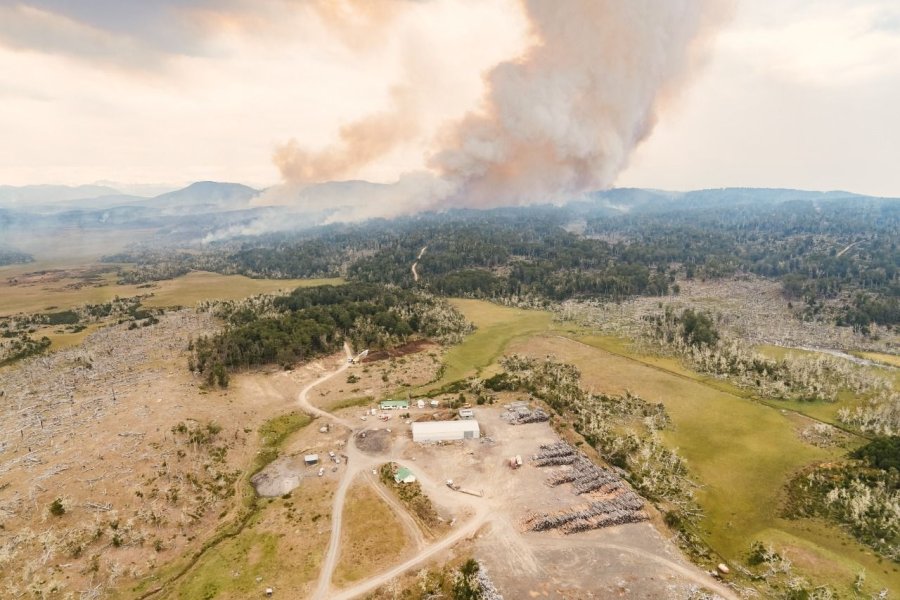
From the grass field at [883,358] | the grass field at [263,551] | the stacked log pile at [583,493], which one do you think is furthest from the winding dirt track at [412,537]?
the grass field at [883,358]

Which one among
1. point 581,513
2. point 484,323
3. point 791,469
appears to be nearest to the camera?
point 581,513

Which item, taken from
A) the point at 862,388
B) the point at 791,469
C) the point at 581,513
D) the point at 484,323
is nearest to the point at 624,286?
the point at 484,323

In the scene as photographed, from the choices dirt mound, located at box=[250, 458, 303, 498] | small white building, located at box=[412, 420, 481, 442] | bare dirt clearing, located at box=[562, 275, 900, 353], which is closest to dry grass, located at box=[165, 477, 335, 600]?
dirt mound, located at box=[250, 458, 303, 498]

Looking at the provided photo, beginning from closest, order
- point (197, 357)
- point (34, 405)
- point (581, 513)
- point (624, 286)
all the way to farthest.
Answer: point (581, 513) < point (34, 405) < point (197, 357) < point (624, 286)

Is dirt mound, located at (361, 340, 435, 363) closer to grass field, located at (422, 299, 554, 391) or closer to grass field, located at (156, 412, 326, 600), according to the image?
grass field, located at (422, 299, 554, 391)

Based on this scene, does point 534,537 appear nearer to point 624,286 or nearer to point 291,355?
point 291,355

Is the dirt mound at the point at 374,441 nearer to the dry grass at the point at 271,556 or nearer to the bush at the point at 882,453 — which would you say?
the dry grass at the point at 271,556
